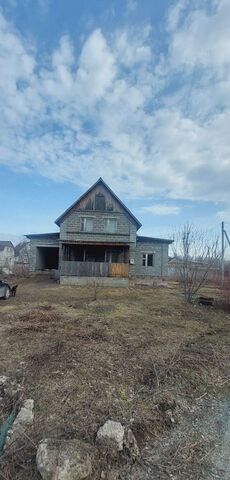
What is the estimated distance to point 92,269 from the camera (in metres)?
23.9

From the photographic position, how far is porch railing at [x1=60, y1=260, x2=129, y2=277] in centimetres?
2381

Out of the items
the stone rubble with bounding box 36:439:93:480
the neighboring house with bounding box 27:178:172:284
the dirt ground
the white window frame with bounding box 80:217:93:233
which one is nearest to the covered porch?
the neighboring house with bounding box 27:178:172:284

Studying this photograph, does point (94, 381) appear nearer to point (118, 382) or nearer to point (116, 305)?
point (118, 382)

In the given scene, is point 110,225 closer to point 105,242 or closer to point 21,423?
point 105,242

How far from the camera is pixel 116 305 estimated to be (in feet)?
46.2

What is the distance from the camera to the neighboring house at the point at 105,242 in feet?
79.1

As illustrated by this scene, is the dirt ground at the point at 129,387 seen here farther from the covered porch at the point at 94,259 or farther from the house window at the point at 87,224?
the house window at the point at 87,224

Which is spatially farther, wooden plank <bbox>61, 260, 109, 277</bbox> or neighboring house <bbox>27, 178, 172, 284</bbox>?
neighboring house <bbox>27, 178, 172, 284</bbox>

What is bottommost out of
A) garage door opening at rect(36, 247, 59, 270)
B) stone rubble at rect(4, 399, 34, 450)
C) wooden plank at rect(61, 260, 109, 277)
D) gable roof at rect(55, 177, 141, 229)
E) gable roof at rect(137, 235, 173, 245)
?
stone rubble at rect(4, 399, 34, 450)

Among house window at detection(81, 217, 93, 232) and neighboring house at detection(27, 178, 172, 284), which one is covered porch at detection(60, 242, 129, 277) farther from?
house window at detection(81, 217, 93, 232)

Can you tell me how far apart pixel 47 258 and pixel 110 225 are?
8926 mm

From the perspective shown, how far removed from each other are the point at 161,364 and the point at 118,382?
133 cm

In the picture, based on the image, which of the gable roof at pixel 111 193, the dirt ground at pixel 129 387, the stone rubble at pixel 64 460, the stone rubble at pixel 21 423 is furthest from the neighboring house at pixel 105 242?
the stone rubble at pixel 64 460

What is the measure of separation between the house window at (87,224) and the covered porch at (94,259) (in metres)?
1.45
